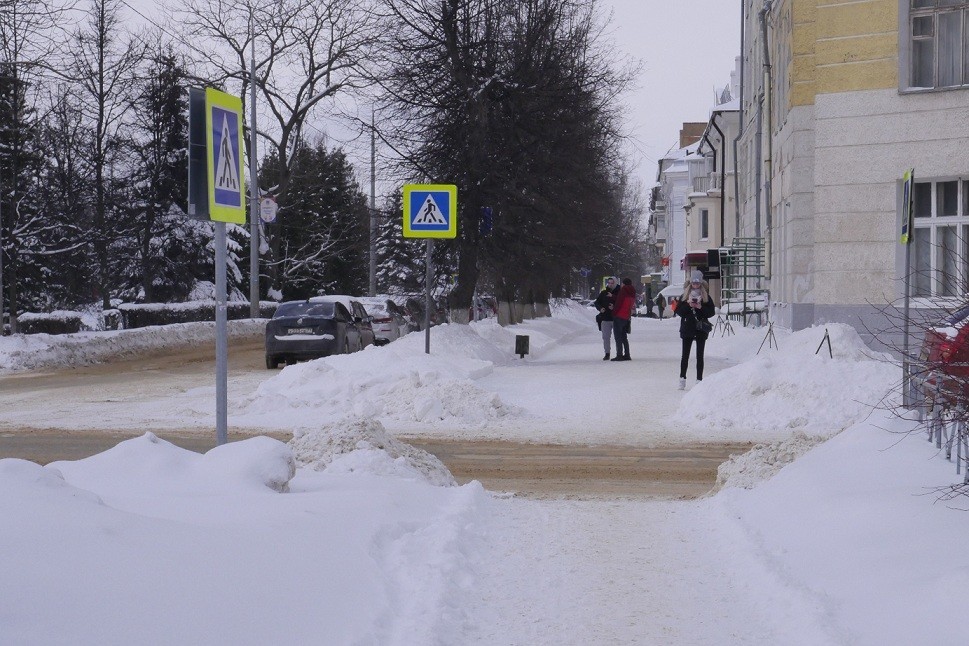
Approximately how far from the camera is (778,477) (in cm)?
885

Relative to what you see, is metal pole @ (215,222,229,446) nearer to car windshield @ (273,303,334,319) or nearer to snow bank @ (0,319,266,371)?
car windshield @ (273,303,334,319)

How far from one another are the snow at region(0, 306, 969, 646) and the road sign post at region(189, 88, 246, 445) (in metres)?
1.33

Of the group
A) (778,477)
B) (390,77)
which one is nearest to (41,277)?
(390,77)

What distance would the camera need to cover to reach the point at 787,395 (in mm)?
14680

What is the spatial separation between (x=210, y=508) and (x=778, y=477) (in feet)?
14.5

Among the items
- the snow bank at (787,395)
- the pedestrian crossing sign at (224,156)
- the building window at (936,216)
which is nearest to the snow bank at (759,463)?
the snow bank at (787,395)

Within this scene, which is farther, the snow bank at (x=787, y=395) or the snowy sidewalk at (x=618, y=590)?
the snow bank at (x=787, y=395)

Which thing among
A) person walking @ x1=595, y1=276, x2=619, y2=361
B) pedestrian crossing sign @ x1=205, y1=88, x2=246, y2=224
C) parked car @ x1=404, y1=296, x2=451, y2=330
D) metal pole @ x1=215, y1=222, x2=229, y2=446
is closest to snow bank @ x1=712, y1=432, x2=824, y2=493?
metal pole @ x1=215, y1=222, x2=229, y2=446

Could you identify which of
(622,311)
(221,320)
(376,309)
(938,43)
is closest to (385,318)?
(376,309)

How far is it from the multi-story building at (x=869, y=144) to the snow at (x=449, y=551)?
14.2m

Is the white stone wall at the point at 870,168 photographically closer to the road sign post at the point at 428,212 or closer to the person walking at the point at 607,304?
the person walking at the point at 607,304

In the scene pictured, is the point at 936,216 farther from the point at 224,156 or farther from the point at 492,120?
the point at 224,156

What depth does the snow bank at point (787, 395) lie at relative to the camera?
1395 cm

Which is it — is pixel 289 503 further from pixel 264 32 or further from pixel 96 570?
pixel 264 32
